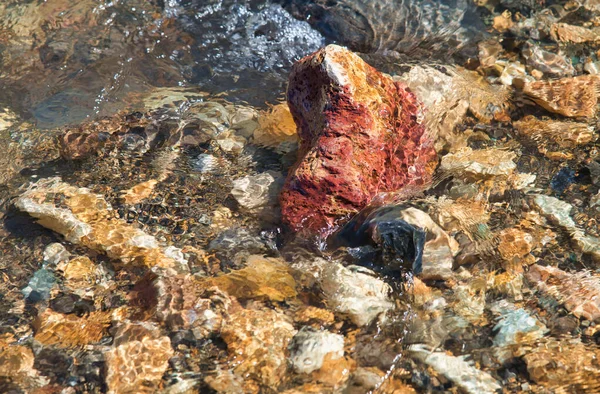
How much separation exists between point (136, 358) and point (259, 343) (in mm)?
518

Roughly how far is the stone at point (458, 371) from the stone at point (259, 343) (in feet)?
1.80

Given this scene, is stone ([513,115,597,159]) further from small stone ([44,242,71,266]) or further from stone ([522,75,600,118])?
small stone ([44,242,71,266])

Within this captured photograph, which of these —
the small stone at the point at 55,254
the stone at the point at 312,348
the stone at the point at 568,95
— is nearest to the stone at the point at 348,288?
the stone at the point at 312,348

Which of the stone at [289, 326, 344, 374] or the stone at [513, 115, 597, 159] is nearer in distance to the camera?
the stone at [289, 326, 344, 374]

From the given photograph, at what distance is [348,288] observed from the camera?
2.70 meters

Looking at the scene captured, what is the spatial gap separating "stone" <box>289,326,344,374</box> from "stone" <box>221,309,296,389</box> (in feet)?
0.13

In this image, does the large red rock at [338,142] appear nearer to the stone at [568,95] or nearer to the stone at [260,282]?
the stone at [260,282]

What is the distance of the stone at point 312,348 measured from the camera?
245cm

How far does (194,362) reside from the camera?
249cm

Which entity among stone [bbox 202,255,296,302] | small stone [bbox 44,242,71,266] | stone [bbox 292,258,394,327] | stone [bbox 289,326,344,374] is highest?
stone [bbox 292,258,394,327]

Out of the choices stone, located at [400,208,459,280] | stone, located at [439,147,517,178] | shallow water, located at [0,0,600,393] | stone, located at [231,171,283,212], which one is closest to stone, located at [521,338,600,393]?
shallow water, located at [0,0,600,393]

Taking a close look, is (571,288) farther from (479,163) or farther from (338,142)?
(338,142)

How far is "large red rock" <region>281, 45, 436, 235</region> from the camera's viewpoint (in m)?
2.88

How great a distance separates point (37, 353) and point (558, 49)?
3.93 m
